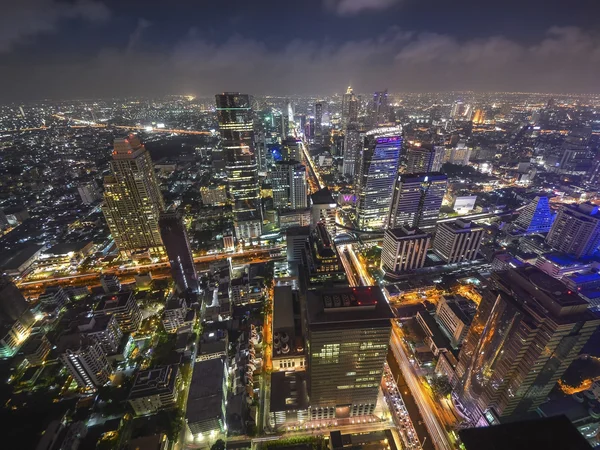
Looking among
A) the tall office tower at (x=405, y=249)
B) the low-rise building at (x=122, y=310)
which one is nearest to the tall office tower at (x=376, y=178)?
the tall office tower at (x=405, y=249)

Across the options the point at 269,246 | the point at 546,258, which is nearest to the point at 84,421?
the point at 269,246

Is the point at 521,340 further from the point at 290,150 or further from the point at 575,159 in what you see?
the point at 575,159

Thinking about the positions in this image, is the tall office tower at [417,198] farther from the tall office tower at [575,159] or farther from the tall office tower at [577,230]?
the tall office tower at [575,159]

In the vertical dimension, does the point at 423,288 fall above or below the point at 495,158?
below

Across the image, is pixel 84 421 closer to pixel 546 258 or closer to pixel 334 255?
pixel 334 255

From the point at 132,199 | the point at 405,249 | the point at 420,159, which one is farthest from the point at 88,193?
the point at 420,159

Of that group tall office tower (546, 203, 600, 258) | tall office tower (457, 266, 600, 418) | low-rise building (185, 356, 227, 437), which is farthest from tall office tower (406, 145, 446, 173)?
low-rise building (185, 356, 227, 437)

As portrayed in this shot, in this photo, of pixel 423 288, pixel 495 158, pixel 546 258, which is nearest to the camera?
pixel 423 288
